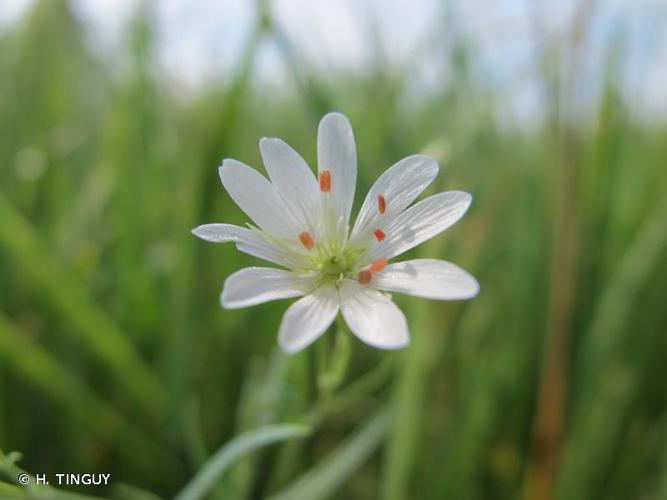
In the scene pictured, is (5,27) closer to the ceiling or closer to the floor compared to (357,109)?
closer to the ceiling

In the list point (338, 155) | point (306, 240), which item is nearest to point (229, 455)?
point (306, 240)

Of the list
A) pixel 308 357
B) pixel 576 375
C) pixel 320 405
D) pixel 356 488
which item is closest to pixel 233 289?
pixel 320 405

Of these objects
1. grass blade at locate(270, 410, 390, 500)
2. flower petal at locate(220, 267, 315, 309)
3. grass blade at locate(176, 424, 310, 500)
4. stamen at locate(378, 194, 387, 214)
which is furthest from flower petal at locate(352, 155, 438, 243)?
grass blade at locate(270, 410, 390, 500)

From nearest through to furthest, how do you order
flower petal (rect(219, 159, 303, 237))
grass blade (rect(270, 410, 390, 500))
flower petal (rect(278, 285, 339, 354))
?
flower petal (rect(278, 285, 339, 354))
flower petal (rect(219, 159, 303, 237))
grass blade (rect(270, 410, 390, 500))

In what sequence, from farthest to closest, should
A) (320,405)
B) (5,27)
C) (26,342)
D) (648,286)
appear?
(5,27)
(648,286)
(26,342)
(320,405)

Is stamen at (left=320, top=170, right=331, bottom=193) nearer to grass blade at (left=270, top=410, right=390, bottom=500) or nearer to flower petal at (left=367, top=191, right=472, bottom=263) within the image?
flower petal at (left=367, top=191, right=472, bottom=263)

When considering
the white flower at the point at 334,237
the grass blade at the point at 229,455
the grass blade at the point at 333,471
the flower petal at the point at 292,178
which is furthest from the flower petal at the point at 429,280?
the grass blade at the point at 333,471

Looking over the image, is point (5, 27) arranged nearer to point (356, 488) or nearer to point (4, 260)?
point (4, 260)
